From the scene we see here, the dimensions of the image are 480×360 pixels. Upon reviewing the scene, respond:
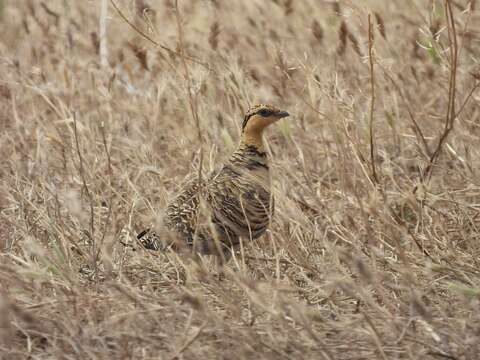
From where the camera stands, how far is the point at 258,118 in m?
3.40

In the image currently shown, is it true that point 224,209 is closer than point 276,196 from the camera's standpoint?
No

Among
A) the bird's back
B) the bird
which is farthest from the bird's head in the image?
the bird's back

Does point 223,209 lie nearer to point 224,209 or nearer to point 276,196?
point 224,209

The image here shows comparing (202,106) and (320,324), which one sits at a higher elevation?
(202,106)

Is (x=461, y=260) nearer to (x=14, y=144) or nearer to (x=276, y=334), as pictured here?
(x=276, y=334)

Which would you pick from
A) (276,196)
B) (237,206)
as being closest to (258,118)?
(237,206)

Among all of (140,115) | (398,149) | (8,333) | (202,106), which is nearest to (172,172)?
(202,106)

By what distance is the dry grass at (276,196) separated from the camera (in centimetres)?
227

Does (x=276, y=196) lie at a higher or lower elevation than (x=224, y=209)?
higher

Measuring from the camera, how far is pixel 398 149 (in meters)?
4.20

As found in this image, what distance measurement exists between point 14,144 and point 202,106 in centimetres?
91

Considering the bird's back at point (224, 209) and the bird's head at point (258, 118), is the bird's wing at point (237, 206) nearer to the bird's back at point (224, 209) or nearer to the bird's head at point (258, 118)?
the bird's back at point (224, 209)

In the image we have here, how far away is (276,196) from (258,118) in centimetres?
70

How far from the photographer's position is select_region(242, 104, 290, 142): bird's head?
339 centimetres
